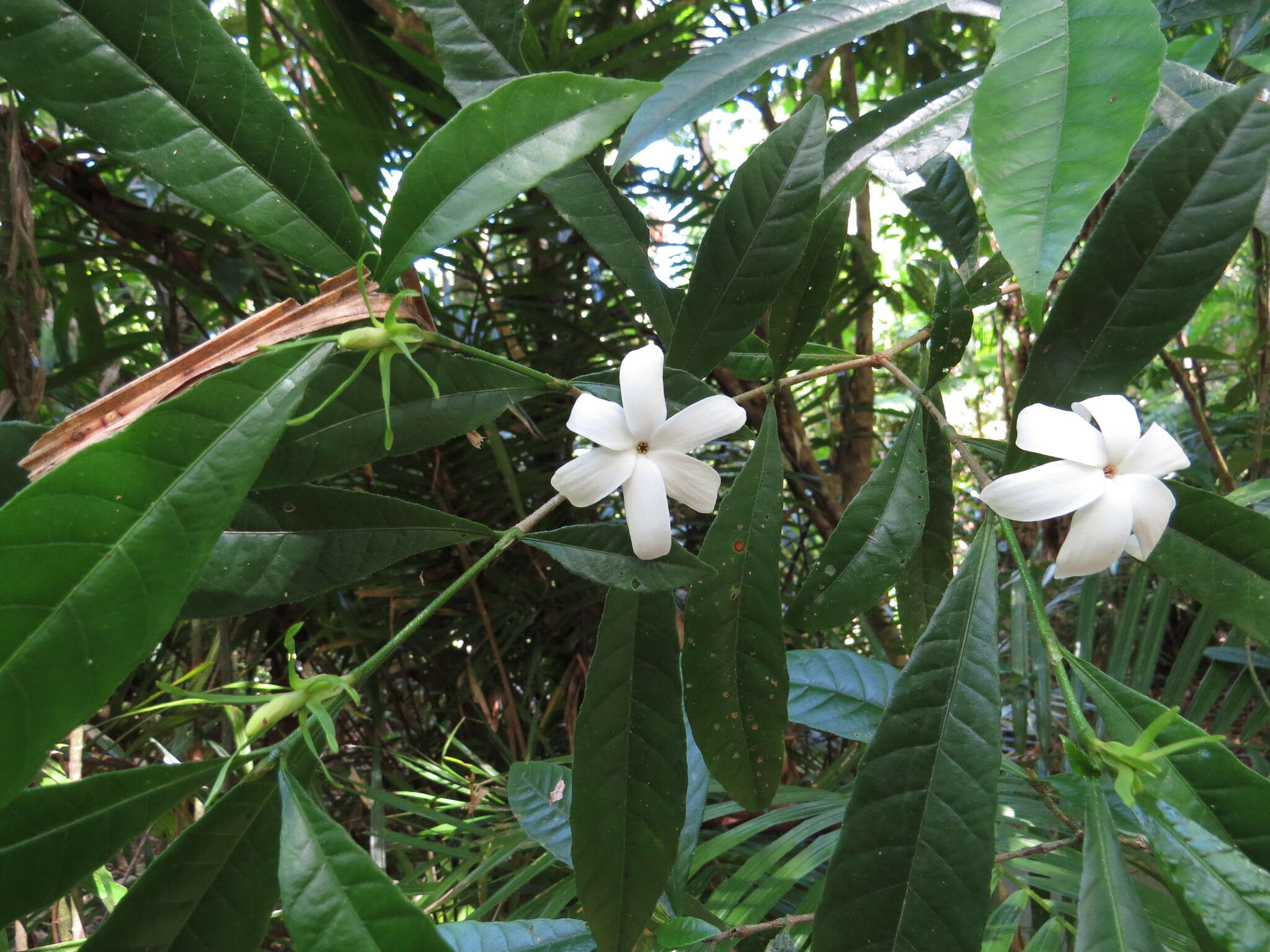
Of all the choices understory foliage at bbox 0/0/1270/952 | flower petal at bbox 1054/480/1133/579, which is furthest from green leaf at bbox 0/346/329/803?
flower petal at bbox 1054/480/1133/579

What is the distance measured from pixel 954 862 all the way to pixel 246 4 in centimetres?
114

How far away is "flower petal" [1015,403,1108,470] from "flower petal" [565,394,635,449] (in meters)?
0.18

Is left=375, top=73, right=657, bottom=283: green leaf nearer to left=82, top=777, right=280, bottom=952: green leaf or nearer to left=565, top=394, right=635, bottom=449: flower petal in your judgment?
left=565, top=394, right=635, bottom=449: flower petal

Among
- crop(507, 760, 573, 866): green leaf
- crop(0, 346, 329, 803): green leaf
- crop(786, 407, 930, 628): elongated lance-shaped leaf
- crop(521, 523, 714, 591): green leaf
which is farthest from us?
→ crop(507, 760, 573, 866): green leaf

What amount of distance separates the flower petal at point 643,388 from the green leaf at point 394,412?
70 mm

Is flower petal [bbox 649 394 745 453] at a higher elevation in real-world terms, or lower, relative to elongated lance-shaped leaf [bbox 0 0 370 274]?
lower

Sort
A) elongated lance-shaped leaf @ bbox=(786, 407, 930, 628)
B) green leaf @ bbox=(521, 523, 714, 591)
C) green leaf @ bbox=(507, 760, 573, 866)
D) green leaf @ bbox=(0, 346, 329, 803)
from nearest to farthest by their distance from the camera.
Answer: green leaf @ bbox=(0, 346, 329, 803), green leaf @ bbox=(521, 523, 714, 591), elongated lance-shaped leaf @ bbox=(786, 407, 930, 628), green leaf @ bbox=(507, 760, 573, 866)

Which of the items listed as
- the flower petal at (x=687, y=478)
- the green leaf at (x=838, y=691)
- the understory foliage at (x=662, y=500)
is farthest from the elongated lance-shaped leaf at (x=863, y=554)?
the green leaf at (x=838, y=691)

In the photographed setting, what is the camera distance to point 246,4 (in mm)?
917

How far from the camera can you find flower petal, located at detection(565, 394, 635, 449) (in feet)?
1.12

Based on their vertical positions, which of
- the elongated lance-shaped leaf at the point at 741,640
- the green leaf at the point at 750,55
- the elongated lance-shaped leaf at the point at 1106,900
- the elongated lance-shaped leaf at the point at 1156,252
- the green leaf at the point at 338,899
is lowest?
the elongated lance-shaped leaf at the point at 1106,900

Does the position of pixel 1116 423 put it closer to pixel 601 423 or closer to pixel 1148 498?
pixel 1148 498

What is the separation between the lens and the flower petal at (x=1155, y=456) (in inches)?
12.6

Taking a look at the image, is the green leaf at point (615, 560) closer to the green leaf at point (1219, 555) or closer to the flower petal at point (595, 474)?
the flower petal at point (595, 474)
